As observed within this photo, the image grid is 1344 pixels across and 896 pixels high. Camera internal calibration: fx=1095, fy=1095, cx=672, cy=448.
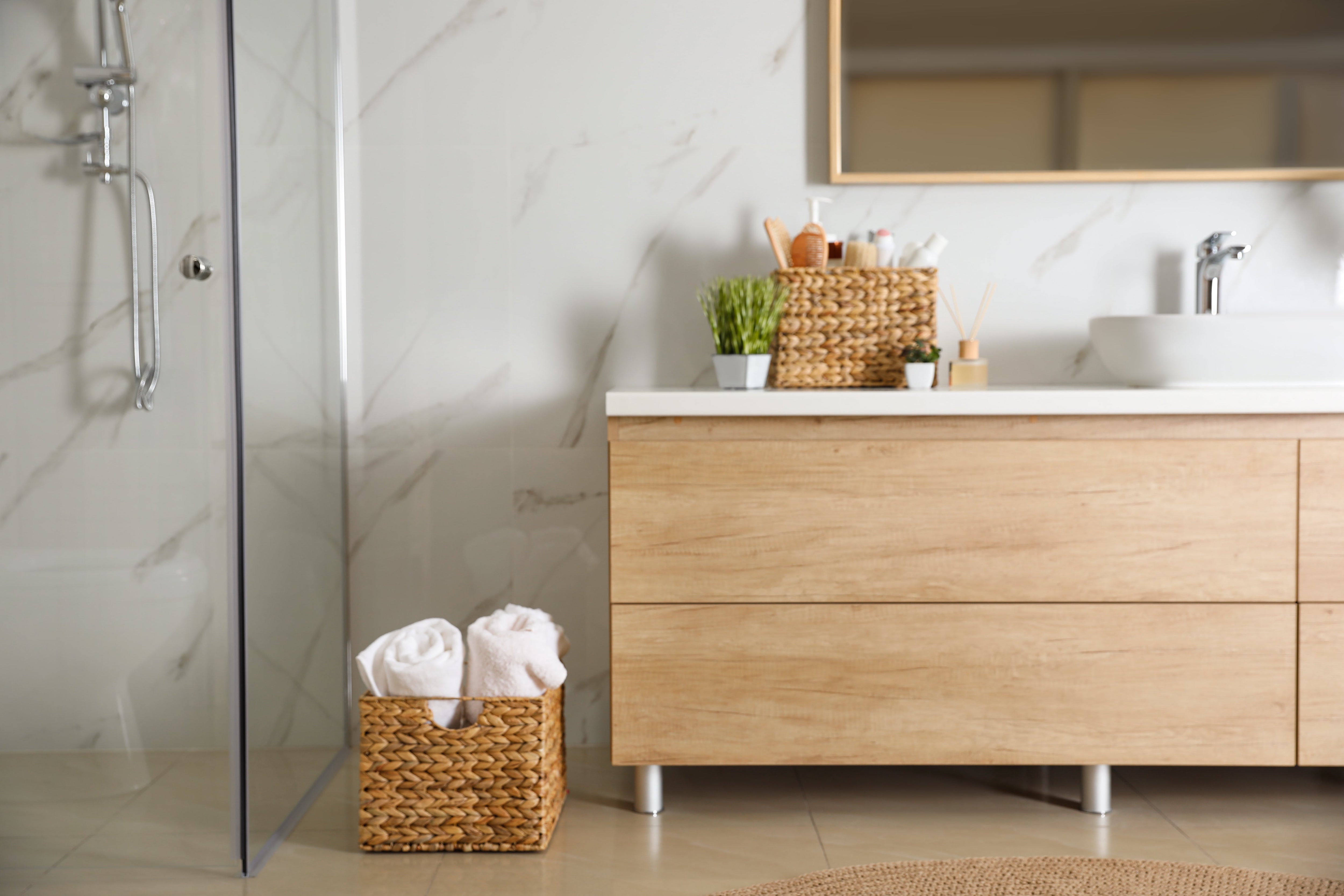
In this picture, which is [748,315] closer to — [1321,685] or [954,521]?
[954,521]

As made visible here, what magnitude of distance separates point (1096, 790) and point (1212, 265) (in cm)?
96

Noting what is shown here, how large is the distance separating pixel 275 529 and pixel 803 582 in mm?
845

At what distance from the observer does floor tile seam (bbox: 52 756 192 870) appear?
155cm

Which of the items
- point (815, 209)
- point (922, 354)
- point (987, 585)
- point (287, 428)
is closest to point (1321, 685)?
point (987, 585)

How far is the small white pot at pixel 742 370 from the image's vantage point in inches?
74.2

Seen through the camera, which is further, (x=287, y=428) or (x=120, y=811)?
(x=287, y=428)

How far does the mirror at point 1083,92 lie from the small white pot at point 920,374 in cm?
43

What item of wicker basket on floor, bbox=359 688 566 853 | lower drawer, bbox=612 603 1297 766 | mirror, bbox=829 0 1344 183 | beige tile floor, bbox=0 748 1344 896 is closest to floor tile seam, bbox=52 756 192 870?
beige tile floor, bbox=0 748 1344 896

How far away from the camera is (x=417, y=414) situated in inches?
84.5

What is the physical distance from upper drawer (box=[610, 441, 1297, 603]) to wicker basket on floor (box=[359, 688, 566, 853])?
28 cm

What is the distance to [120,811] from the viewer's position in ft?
5.11

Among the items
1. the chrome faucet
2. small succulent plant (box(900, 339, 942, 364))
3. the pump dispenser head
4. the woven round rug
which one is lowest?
the woven round rug

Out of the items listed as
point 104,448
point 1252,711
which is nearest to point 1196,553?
point 1252,711

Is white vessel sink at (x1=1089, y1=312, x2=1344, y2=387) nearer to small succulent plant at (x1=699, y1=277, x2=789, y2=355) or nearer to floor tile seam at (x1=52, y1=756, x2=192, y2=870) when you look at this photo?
small succulent plant at (x1=699, y1=277, x2=789, y2=355)
